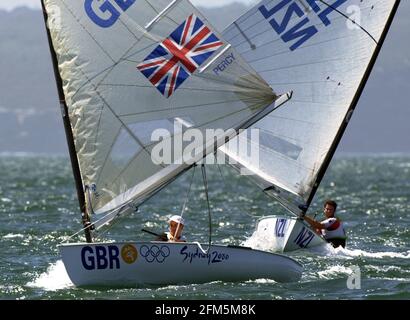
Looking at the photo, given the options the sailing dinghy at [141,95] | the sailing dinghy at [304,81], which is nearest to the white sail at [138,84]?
the sailing dinghy at [141,95]

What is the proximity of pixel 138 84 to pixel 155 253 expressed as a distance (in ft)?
8.23

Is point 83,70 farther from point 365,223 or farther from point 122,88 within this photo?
point 365,223

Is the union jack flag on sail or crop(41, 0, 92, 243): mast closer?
crop(41, 0, 92, 243): mast

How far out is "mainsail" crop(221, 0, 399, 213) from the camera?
812 inches

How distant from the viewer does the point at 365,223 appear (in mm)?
26594

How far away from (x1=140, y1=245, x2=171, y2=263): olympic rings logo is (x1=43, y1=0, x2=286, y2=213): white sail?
3.21 ft

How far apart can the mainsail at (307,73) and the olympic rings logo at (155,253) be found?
16.6 feet

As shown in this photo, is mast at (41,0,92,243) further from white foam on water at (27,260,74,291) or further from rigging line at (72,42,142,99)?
white foam on water at (27,260,74,291)

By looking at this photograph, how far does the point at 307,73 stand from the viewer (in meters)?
21.2

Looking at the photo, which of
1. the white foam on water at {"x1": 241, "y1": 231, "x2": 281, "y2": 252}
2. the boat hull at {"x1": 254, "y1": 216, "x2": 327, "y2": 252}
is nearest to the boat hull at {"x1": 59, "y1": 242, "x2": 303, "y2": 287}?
the boat hull at {"x1": 254, "y1": 216, "x2": 327, "y2": 252}

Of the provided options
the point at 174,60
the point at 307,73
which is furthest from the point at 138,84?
the point at 307,73

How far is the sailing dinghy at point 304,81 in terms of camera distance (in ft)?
67.4

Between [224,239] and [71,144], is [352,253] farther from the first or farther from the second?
[71,144]

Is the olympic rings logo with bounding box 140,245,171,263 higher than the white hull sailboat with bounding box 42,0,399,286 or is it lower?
lower
